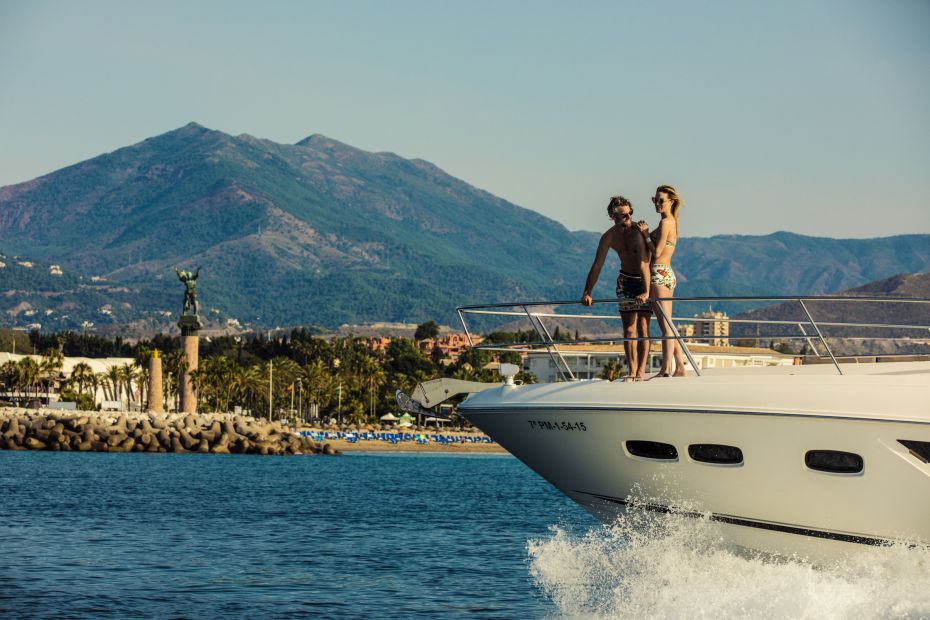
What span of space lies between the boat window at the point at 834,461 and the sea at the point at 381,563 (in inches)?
26.6

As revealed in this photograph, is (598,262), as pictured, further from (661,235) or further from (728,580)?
(728,580)

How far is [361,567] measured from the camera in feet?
59.1

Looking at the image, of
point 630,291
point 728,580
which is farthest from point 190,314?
point 728,580

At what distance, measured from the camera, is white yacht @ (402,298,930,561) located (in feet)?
29.1

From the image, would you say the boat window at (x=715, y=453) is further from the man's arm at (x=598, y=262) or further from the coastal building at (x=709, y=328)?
the man's arm at (x=598, y=262)

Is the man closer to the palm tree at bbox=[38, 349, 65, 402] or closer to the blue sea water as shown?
the blue sea water

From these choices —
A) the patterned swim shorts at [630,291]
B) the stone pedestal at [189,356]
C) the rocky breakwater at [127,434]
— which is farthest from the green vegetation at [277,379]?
the patterned swim shorts at [630,291]

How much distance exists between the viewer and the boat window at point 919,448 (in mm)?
8773

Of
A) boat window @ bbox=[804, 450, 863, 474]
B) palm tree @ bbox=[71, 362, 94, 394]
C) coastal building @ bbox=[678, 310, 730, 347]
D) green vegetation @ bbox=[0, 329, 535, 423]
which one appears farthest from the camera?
palm tree @ bbox=[71, 362, 94, 394]

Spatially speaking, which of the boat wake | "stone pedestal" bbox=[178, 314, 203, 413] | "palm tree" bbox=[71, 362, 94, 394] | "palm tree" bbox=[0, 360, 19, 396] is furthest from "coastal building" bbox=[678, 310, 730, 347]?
"palm tree" bbox=[71, 362, 94, 394]

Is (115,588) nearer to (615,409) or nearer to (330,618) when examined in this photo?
(330,618)

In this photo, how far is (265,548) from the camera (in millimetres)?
20469

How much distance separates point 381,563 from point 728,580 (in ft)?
31.7

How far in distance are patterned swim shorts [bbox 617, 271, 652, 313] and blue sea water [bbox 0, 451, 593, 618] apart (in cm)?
449
